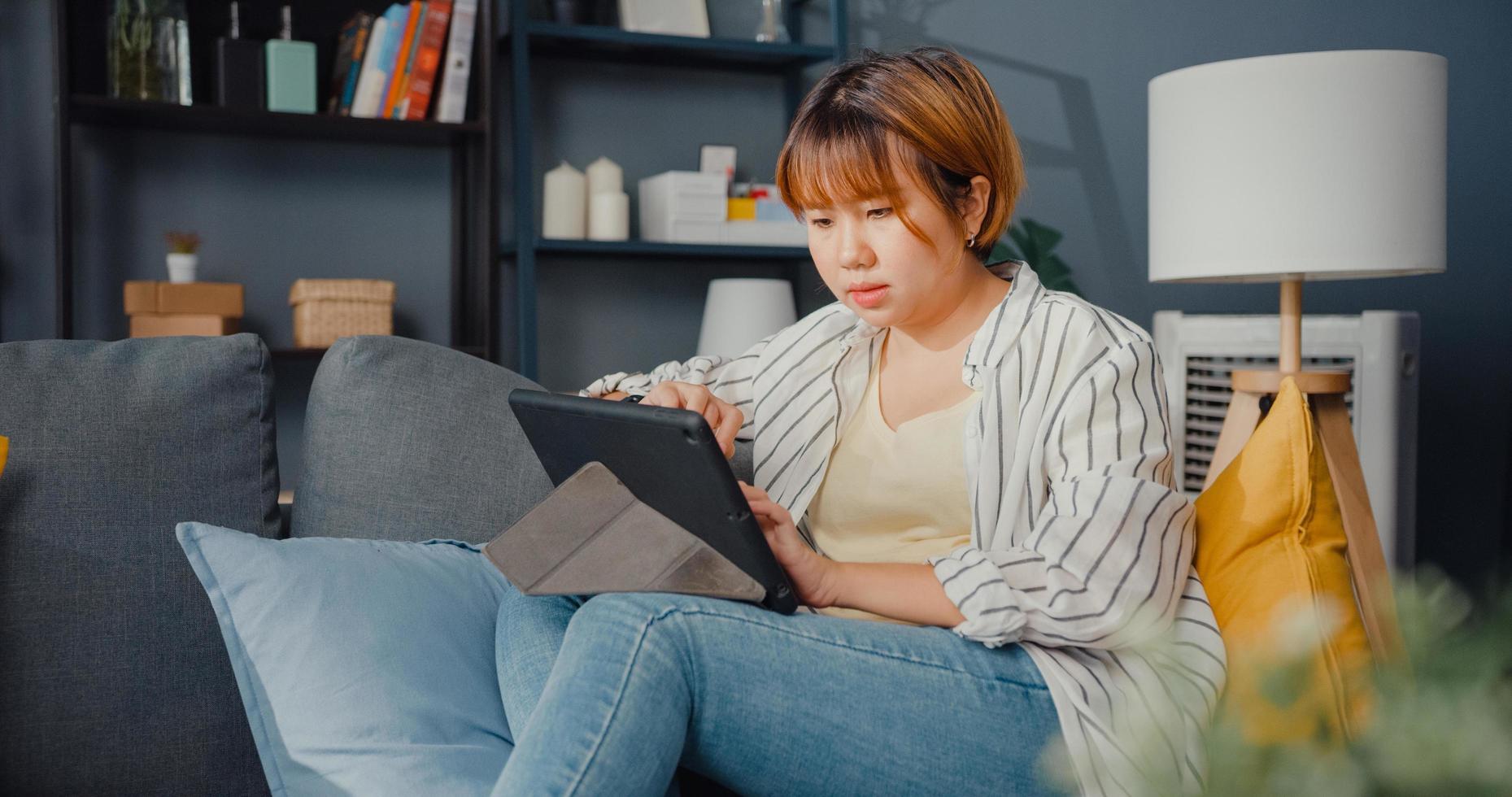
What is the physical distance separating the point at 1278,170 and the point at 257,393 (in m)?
1.41

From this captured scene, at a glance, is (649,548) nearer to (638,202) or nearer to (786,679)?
(786,679)

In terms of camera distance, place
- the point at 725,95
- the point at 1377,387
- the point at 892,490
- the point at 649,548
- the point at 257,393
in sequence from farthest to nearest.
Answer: the point at 725,95
the point at 1377,387
the point at 257,393
the point at 892,490
the point at 649,548

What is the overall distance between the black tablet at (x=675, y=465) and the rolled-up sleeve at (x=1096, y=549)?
17 cm

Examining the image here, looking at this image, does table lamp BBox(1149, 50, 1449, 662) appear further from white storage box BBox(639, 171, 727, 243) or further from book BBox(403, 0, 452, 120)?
book BBox(403, 0, 452, 120)

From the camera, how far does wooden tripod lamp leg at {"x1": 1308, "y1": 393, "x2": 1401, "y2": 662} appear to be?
135cm

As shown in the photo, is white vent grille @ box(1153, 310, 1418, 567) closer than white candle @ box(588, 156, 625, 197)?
Yes

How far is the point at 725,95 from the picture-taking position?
3289 millimetres

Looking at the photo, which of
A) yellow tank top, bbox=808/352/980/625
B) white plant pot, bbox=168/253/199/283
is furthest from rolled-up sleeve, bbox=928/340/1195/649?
white plant pot, bbox=168/253/199/283

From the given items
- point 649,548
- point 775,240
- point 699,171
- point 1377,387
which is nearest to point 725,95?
point 699,171

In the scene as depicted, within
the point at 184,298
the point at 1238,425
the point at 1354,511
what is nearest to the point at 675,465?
the point at 1354,511

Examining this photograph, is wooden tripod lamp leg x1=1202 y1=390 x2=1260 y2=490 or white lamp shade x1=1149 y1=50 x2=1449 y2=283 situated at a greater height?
white lamp shade x1=1149 y1=50 x2=1449 y2=283

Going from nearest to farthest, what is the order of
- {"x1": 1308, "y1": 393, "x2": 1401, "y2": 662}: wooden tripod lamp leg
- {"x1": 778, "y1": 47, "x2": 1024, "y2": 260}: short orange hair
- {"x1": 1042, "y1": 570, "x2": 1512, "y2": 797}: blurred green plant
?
{"x1": 1042, "y1": 570, "x2": 1512, "y2": 797}: blurred green plant
{"x1": 778, "y1": 47, "x2": 1024, "y2": 260}: short orange hair
{"x1": 1308, "y1": 393, "x2": 1401, "y2": 662}: wooden tripod lamp leg

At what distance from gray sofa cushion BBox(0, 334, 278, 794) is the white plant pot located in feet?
4.28

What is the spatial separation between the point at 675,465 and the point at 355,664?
0.40 meters
